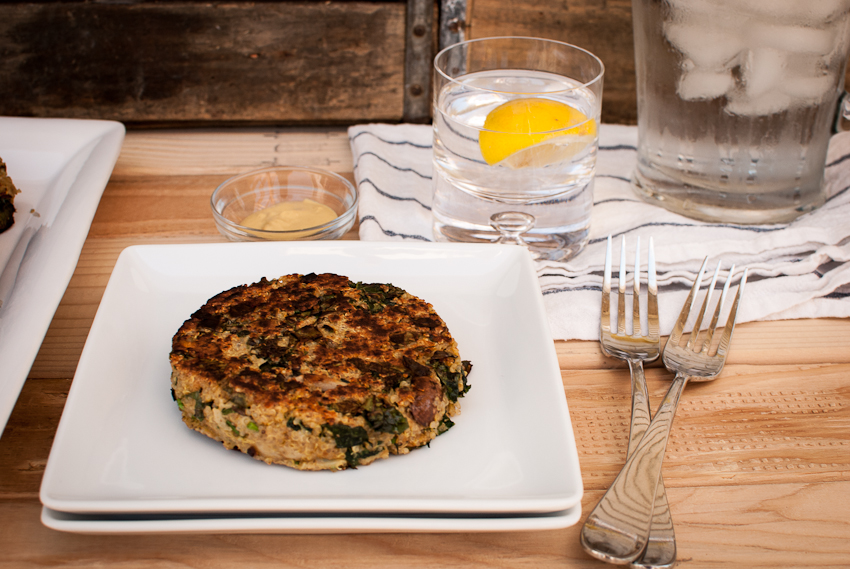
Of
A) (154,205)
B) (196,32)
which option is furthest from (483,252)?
(196,32)

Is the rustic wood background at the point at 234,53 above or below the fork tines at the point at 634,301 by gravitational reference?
above

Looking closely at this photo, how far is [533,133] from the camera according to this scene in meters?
1.18

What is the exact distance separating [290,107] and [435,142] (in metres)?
0.66

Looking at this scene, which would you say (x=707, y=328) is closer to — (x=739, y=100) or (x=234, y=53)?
(x=739, y=100)

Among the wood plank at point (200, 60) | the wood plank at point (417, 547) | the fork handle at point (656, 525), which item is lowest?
the wood plank at point (417, 547)

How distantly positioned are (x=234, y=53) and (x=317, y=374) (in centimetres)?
122

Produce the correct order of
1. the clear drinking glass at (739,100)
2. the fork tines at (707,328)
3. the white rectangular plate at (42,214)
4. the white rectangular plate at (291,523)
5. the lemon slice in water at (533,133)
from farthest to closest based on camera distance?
the clear drinking glass at (739,100), the lemon slice in water at (533,133), the fork tines at (707,328), the white rectangular plate at (42,214), the white rectangular plate at (291,523)

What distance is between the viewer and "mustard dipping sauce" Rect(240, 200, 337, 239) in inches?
53.6

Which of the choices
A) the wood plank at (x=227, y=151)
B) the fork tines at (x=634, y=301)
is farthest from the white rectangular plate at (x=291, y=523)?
the wood plank at (x=227, y=151)

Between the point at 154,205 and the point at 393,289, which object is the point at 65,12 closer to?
the point at 154,205

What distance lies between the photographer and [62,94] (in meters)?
1.80

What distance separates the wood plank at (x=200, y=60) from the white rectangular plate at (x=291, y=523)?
4.41ft

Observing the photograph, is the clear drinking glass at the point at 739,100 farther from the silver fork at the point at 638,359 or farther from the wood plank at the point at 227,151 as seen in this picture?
the wood plank at the point at 227,151

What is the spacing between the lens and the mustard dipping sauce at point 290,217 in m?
1.36
